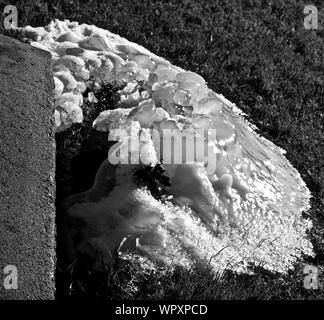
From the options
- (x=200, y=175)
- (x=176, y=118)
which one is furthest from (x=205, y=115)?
(x=200, y=175)

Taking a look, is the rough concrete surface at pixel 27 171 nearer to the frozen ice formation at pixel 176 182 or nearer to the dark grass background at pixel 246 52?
the frozen ice formation at pixel 176 182

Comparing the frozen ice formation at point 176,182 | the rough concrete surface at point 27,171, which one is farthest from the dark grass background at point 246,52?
the rough concrete surface at point 27,171

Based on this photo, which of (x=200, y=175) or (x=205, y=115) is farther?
(x=205, y=115)

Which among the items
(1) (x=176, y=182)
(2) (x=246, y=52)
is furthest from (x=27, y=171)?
(2) (x=246, y=52)

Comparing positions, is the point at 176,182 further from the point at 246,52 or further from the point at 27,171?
the point at 246,52

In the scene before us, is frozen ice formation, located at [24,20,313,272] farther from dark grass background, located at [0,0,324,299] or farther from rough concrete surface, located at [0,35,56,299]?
dark grass background, located at [0,0,324,299]
